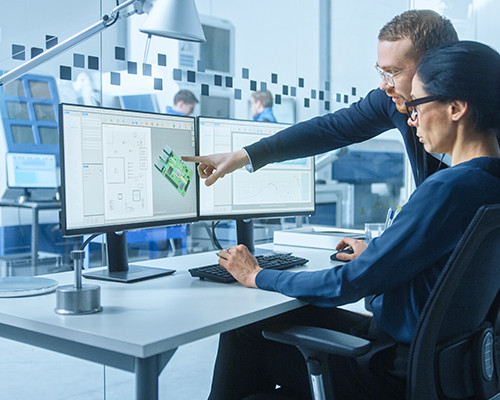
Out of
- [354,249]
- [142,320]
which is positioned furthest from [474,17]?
[142,320]

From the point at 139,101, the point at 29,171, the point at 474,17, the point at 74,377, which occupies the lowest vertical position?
the point at 74,377

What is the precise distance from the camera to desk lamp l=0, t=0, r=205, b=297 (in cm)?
143

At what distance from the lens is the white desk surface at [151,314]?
1047mm

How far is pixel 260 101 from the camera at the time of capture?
359 cm

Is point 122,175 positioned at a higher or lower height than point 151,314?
higher

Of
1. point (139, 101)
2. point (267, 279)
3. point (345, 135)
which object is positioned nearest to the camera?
point (267, 279)

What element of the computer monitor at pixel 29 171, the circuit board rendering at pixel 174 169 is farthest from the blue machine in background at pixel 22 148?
the circuit board rendering at pixel 174 169

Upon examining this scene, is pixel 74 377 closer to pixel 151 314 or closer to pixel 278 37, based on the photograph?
pixel 151 314

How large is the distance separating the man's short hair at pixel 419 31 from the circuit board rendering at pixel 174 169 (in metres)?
0.69

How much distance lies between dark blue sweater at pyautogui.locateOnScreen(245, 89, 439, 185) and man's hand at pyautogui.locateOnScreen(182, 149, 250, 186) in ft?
0.16

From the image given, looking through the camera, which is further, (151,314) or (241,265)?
(241,265)

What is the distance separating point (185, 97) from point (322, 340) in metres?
2.53

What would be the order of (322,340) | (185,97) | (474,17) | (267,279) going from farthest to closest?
(474,17)
(185,97)
(267,279)
(322,340)

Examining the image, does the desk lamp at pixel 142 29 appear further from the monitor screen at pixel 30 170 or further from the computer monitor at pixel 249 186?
the monitor screen at pixel 30 170
